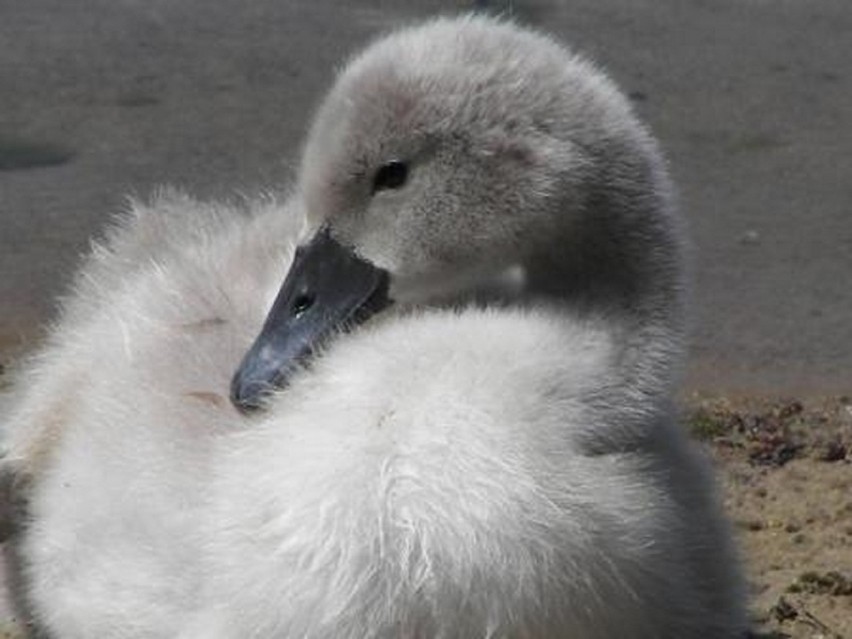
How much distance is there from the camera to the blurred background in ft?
18.6

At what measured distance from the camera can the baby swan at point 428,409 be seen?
3303 millimetres

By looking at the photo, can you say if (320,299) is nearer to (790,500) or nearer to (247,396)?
(247,396)

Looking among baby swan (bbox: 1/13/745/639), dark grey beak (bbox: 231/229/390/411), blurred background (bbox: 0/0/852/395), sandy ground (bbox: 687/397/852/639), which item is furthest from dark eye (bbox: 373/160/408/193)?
blurred background (bbox: 0/0/852/395)

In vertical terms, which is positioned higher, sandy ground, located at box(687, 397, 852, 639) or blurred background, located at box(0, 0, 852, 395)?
sandy ground, located at box(687, 397, 852, 639)

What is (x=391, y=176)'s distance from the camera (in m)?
3.61

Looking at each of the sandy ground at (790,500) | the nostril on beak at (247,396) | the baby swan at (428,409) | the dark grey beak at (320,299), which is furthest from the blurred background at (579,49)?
the nostril on beak at (247,396)

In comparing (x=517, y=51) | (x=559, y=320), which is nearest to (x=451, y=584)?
(x=559, y=320)

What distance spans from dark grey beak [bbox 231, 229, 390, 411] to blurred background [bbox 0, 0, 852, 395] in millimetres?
1788

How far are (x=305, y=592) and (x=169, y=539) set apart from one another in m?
0.35

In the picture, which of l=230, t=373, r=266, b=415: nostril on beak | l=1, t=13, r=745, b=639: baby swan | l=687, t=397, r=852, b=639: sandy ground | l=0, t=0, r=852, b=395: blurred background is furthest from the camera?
l=0, t=0, r=852, b=395: blurred background

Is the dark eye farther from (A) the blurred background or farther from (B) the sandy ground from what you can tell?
(A) the blurred background

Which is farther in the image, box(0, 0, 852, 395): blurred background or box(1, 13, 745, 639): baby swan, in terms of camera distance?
box(0, 0, 852, 395): blurred background

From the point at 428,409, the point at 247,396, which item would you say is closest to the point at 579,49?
the point at 247,396

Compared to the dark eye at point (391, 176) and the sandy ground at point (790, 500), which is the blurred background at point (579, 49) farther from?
the dark eye at point (391, 176)
